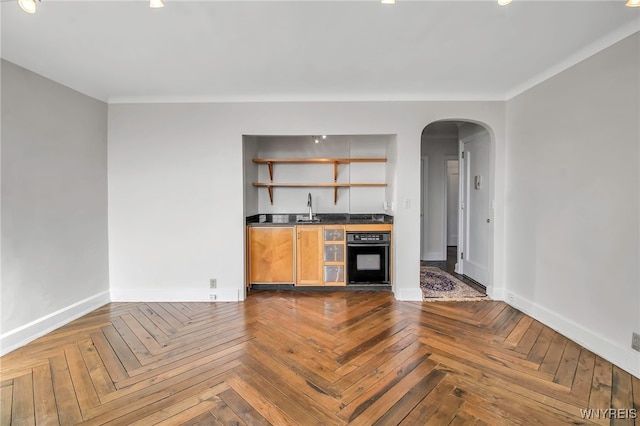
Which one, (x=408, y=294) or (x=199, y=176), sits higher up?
(x=199, y=176)

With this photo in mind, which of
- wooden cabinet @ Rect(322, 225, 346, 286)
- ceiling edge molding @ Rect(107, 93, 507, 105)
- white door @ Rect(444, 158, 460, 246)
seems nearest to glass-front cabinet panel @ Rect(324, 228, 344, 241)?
wooden cabinet @ Rect(322, 225, 346, 286)

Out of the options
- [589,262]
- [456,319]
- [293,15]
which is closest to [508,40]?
[293,15]

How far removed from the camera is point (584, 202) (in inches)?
90.7

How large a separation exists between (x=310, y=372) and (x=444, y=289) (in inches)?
99.2

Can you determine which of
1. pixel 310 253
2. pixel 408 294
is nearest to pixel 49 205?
pixel 310 253

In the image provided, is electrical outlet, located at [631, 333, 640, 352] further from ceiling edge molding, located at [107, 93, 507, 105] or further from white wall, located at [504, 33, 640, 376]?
ceiling edge molding, located at [107, 93, 507, 105]

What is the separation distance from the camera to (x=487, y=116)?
3.28 m

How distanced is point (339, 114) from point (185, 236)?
252 cm

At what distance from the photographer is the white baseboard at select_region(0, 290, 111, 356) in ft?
7.43

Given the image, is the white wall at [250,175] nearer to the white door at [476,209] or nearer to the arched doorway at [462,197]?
the arched doorway at [462,197]

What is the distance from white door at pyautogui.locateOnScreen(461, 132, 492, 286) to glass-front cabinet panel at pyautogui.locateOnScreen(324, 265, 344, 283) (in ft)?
6.70

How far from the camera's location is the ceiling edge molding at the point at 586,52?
1.95 meters

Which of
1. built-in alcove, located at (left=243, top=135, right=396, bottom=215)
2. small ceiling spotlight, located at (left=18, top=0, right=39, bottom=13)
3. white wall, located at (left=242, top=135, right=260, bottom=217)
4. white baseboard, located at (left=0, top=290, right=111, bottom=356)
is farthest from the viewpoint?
built-in alcove, located at (left=243, top=135, right=396, bottom=215)

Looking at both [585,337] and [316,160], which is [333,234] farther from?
[585,337]
